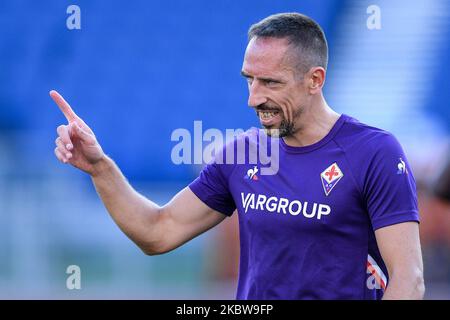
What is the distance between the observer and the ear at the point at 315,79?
345 centimetres

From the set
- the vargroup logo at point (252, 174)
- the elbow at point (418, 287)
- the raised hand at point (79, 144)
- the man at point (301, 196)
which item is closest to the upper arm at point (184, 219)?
the man at point (301, 196)

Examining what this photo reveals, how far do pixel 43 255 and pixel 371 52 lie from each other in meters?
2.54

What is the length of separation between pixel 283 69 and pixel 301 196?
0.48 meters

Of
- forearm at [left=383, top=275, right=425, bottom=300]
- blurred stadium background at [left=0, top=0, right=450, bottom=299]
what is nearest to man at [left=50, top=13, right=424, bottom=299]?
forearm at [left=383, top=275, right=425, bottom=300]

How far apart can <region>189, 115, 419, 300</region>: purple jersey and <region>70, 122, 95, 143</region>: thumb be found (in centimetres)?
66

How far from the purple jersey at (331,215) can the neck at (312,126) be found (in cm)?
3

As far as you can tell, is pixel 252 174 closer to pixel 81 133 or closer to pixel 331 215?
pixel 331 215

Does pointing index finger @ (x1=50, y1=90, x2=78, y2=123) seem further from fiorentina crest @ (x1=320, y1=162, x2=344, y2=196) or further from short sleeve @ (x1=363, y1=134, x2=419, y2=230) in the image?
short sleeve @ (x1=363, y1=134, x2=419, y2=230)

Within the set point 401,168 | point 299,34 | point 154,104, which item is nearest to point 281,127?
point 299,34

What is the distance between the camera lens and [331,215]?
322 cm

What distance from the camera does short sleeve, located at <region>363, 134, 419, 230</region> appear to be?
3.12 m
